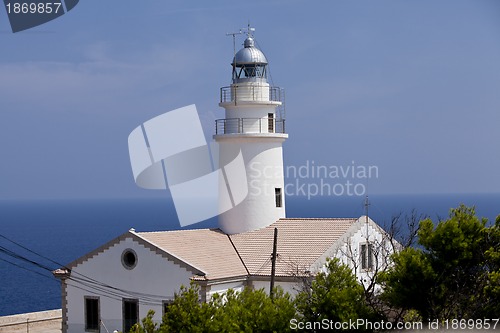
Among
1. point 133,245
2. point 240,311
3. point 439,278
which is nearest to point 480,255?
point 439,278

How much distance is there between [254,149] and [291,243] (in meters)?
3.57

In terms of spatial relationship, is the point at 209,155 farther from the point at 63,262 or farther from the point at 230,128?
the point at 63,262

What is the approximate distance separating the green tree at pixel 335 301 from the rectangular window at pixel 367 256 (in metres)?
9.05

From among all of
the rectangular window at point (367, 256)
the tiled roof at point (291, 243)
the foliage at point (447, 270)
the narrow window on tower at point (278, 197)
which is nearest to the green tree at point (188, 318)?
the foliage at point (447, 270)

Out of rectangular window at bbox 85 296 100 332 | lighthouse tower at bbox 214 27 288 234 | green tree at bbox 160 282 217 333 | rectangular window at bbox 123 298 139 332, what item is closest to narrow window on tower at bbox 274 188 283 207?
lighthouse tower at bbox 214 27 288 234

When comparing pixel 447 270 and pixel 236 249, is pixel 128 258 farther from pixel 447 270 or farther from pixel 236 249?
pixel 447 270

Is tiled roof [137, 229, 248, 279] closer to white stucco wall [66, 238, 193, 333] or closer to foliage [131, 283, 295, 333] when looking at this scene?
white stucco wall [66, 238, 193, 333]

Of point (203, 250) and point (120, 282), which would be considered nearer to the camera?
point (120, 282)

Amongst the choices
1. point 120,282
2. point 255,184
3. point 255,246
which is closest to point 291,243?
point 255,246

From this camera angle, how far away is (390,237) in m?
28.4

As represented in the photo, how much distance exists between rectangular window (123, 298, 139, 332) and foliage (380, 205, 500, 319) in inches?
367

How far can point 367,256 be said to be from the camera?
2906cm

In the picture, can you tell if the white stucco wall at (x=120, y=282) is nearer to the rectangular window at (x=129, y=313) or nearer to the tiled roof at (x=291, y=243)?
the rectangular window at (x=129, y=313)

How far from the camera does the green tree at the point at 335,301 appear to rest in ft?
62.6
